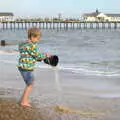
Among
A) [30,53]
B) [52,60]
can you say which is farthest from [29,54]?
[52,60]

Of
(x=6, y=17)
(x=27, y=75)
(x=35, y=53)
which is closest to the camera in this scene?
(x=35, y=53)

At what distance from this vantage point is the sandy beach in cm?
732

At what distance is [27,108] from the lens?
7246 millimetres

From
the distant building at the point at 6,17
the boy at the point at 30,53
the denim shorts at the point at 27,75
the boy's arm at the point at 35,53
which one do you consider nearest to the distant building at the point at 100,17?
the distant building at the point at 6,17

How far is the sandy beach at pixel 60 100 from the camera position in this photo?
7.32 meters

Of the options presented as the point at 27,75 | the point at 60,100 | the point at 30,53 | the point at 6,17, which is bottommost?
the point at 6,17

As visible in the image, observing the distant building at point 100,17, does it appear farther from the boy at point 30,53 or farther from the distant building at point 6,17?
the boy at point 30,53

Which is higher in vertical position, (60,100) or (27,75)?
(27,75)

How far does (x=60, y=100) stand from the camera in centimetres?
900

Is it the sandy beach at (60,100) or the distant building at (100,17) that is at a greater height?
the sandy beach at (60,100)

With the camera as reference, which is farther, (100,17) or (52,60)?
(100,17)

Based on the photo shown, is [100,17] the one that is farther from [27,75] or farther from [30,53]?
[30,53]

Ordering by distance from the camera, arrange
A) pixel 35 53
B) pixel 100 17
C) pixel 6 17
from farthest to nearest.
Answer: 1. pixel 100 17
2. pixel 6 17
3. pixel 35 53

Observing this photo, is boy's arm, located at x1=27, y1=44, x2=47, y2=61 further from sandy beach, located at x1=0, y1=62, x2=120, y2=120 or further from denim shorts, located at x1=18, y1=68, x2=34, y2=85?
sandy beach, located at x1=0, y1=62, x2=120, y2=120
